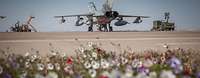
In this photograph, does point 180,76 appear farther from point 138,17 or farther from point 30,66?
point 138,17

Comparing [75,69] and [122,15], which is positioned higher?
[75,69]

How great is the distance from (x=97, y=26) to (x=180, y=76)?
55.4m

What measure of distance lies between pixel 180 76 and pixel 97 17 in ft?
189

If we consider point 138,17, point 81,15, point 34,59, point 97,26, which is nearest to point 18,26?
point 97,26

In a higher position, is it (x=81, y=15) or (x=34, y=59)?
(x=34, y=59)

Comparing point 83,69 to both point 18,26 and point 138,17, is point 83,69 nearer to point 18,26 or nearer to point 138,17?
point 18,26

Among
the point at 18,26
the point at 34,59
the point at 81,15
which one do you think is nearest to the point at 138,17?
the point at 81,15

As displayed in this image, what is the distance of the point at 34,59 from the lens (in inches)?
334

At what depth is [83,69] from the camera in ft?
23.9

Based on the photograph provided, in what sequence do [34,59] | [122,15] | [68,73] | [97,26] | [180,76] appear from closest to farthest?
[180,76]
[68,73]
[34,59]
[97,26]
[122,15]

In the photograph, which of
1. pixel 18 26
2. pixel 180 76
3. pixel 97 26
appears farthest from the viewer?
pixel 97 26

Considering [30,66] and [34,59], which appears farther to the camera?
[34,59]

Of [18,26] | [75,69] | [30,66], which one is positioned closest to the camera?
[75,69]

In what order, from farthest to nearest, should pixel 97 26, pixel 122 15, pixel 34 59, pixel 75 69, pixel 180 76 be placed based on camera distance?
pixel 122 15 → pixel 97 26 → pixel 34 59 → pixel 75 69 → pixel 180 76
